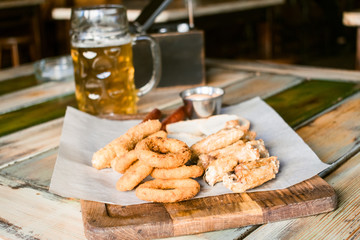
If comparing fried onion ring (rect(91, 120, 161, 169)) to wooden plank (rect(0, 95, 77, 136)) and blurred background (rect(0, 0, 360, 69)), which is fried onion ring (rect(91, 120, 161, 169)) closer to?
wooden plank (rect(0, 95, 77, 136))

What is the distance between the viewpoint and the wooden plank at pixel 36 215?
78 centimetres

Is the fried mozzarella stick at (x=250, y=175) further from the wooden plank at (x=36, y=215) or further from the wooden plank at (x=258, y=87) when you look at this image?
the wooden plank at (x=258, y=87)

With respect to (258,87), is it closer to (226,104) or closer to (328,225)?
(226,104)

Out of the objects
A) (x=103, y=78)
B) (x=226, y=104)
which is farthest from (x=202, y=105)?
(x=103, y=78)

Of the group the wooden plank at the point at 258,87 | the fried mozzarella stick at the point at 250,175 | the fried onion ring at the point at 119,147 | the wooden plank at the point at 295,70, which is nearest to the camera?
the fried mozzarella stick at the point at 250,175

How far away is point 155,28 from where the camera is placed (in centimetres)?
181

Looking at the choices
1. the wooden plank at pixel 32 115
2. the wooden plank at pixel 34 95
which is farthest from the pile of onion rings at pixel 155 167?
the wooden plank at pixel 34 95

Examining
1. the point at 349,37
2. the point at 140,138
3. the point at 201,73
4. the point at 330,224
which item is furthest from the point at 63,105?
the point at 349,37

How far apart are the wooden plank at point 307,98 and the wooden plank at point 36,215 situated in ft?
2.36

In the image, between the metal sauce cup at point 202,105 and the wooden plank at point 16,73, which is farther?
the wooden plank at point 16,73

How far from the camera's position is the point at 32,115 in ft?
4.91

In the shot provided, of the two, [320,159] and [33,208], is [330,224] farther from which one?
[33,208]

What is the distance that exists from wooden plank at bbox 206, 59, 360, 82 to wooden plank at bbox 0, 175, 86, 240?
1.25m

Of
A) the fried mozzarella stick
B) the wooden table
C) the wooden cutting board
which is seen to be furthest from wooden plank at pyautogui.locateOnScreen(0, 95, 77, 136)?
the fried mozzarella stick
